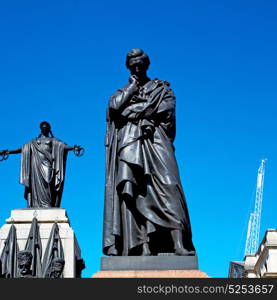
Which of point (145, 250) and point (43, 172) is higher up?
point (43, 172)

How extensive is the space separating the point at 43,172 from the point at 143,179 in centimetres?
1213

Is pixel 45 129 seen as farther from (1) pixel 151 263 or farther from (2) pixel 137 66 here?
(1) pixel 151 263

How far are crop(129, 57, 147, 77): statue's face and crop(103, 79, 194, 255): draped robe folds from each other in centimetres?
44

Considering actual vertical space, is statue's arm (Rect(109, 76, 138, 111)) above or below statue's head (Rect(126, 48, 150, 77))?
below

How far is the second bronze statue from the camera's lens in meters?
21.3

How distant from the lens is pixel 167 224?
9.53 meters

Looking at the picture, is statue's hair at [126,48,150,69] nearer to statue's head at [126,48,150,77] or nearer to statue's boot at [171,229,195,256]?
statue's head at [126,48,150,77]

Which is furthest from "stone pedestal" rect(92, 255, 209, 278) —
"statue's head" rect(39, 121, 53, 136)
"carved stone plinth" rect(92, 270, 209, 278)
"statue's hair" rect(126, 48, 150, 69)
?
"statue's head" rect(39, 121, 53, 136)

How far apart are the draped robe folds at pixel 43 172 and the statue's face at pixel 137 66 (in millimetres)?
11130

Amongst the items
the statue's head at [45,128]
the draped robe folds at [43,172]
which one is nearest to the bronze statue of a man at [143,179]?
the draped robe folds at [43,172]

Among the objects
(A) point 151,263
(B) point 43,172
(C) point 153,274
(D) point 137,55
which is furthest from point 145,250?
(B) point 43,172

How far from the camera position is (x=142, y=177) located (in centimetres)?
993
